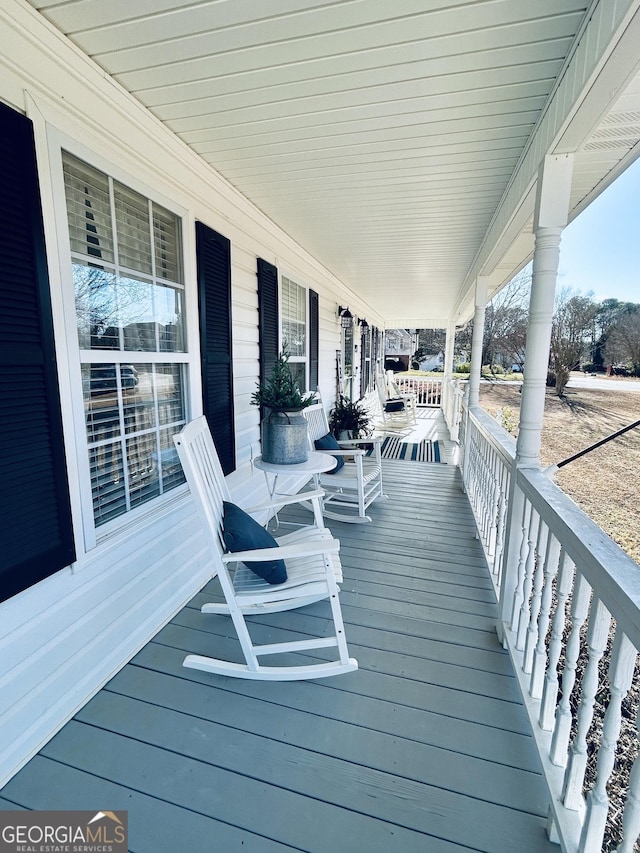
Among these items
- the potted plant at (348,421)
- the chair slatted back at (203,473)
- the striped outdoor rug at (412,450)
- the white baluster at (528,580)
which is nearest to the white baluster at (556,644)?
the white baluster at (528,580)

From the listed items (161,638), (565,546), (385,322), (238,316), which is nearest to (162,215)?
(238,316)

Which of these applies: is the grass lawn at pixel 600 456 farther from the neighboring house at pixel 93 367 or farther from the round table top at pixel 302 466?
the neighboring house at pixel 93 367

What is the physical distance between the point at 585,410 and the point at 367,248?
648 centimetres

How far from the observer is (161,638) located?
2.00 m

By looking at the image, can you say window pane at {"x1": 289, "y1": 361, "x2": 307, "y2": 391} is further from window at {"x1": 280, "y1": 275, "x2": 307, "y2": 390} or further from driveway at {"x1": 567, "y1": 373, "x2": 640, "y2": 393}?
driveway at {"x1": 567, "y1": 373, "x2": 640, "y2": 393}

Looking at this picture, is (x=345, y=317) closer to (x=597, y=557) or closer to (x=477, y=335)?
(x=477, y=335)

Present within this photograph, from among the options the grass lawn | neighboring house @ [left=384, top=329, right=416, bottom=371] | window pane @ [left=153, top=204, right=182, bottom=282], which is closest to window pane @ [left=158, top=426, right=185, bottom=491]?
A: window pane @ [left=153, top=204, right=182, bottom=282]

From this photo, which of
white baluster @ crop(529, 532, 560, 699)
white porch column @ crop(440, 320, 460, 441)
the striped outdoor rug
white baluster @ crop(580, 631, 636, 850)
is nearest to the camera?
white baluster @ crop(580, 631, 636, 850)

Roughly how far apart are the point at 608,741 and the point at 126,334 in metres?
2.24

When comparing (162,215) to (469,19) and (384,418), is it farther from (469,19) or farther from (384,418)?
(384,418)

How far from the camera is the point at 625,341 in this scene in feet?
15.9

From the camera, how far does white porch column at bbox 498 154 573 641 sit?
1.67 meters

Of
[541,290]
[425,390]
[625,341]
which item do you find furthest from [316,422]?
[425,390]

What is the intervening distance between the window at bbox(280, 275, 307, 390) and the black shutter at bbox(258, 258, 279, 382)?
238 millimetres
